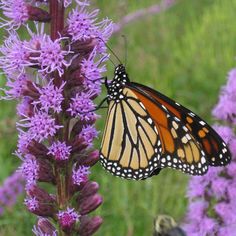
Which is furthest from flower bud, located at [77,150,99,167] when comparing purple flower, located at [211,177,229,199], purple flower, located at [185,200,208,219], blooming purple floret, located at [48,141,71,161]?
purple flower, located at [185,200,208,219]

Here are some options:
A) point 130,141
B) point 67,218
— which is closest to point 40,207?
point 67,218

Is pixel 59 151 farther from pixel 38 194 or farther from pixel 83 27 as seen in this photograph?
pixel 83 27

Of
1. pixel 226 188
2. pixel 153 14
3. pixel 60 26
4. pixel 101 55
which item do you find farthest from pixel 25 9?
pixel 153 14

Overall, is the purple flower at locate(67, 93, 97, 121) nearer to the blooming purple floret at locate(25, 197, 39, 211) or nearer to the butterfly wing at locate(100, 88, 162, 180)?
the butterfly wing at locate(100, 88, 162, 180)

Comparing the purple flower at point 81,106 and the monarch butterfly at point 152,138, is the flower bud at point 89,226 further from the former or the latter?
the purple flower at point 81,106

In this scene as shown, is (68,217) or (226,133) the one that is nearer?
(68,217)

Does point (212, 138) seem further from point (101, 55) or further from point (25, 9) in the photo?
point (25, 9)

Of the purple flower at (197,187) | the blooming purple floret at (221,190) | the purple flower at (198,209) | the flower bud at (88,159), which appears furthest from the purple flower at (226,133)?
the flower bud at (88,159)

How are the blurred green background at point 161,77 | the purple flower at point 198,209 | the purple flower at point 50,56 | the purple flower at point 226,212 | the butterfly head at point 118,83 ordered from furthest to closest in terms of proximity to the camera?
the blurred green background at point 161,77, the purple flower at point 198,209, the purple flower at point 226,212, the butterfly head at point 118,83, the purple flower at point 50,56
